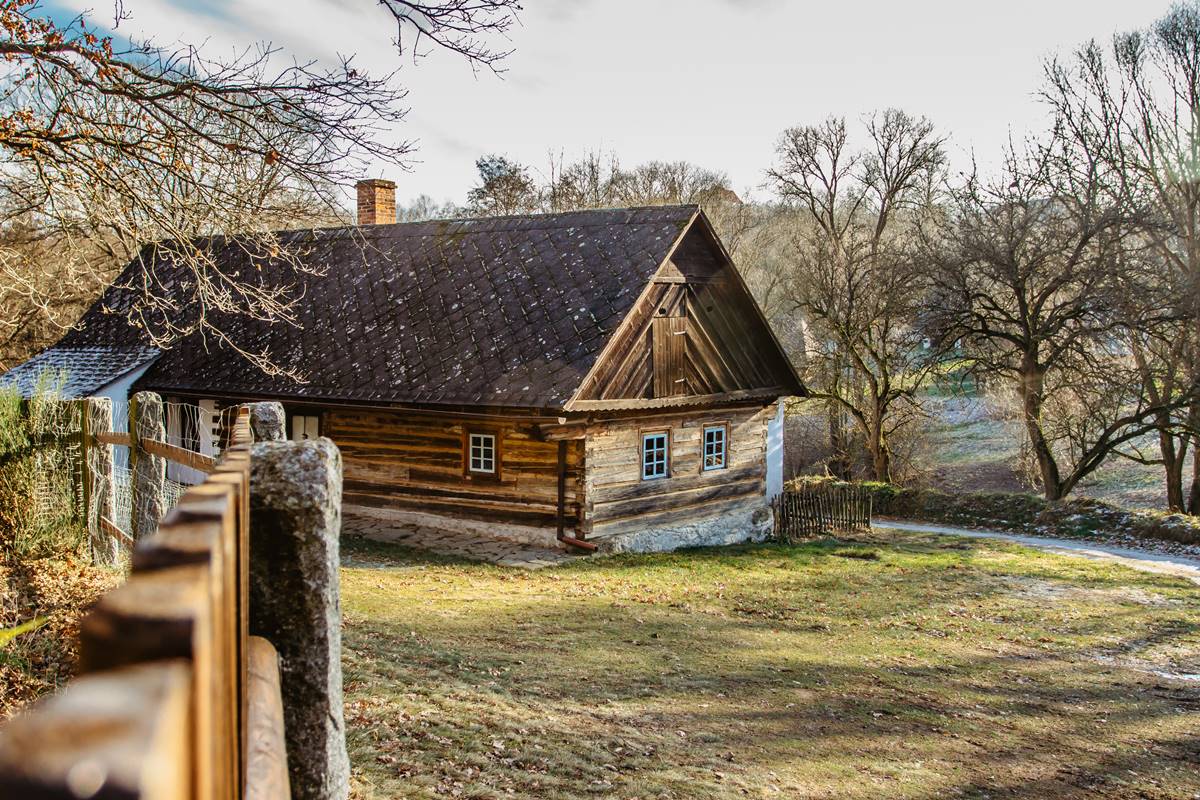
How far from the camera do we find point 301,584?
2.28m

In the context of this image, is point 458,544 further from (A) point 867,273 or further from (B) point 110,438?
(A) point 867,273

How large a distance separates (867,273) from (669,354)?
→ 47.8 ft

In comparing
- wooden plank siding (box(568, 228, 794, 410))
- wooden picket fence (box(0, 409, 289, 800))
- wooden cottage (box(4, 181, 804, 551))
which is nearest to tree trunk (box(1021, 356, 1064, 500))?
wooden cottage (box(4, 181, 804, 551))

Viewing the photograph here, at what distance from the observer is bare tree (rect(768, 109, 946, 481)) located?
29609 mm

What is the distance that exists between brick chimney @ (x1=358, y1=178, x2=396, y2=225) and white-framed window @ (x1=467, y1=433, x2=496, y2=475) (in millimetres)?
9765

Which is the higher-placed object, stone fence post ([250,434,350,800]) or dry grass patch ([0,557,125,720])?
stone fence post ([250,434,350,800])

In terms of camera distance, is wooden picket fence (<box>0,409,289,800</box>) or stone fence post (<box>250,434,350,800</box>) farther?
stone fence post (<box>250,434,350,800</box>)

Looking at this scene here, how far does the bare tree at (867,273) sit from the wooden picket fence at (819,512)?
6465mm

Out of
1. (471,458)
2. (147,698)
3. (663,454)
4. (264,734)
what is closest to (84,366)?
(471,458)

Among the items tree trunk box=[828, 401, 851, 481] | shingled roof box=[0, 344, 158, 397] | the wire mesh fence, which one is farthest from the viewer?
tree trunk box=[828, 401, 851, 481]

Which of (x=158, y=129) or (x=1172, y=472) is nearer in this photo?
(x=158, y=129)

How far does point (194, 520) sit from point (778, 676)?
31.5 ft

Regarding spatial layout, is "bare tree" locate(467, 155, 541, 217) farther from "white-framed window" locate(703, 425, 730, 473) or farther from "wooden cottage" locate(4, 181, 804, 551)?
"white-framed window" locate(703, 425, 730, 473)

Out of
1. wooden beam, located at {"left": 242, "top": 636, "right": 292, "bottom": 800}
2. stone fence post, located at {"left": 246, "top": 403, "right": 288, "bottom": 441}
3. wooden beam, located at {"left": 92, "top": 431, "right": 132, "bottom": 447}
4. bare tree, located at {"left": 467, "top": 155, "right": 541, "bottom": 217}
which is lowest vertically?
wooden beam, located at {"left": 242, "top": 636, "right": 292, "bottom": 800}
